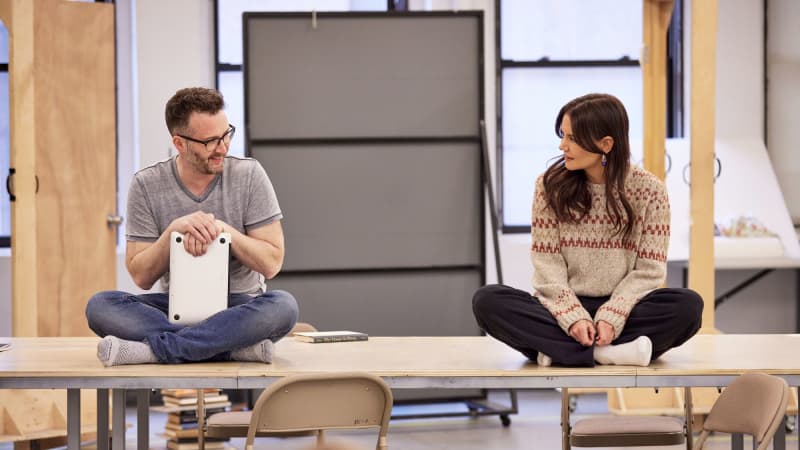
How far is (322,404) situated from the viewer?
2645mm

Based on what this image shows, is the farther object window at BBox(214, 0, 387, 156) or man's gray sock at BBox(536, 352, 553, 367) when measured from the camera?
window at BBox(214, 0, 387, 156)

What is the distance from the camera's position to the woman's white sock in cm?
304

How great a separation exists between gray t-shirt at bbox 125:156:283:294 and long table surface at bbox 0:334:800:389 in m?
0.44

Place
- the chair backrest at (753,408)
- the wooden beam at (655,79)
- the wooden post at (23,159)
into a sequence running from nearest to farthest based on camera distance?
the chair backrest at (753,408) → the wooden post at (23,159) → the wooden beam at (655,79)

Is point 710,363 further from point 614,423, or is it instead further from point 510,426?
point 510,426

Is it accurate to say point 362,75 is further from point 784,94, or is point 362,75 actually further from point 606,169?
point 784,94

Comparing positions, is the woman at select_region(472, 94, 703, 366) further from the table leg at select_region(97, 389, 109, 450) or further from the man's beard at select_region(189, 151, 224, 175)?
the table leg at select_region(97, 389, 109, 450)

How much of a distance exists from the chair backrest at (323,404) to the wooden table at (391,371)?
0.57 ft

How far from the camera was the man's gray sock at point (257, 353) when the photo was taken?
10.2 ft

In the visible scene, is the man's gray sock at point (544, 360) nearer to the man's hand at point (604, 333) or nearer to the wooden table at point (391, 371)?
the wooden table at point (391, 371)

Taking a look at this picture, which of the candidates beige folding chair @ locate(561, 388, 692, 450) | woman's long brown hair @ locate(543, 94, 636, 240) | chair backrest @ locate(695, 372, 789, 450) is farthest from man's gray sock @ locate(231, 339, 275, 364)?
chair backrest @ locate(695, 372, 789, 450)

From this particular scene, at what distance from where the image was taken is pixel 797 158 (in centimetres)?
725

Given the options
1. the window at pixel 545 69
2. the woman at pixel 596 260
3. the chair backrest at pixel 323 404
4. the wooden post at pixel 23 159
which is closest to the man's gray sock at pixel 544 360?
the woman at pixel 596 260

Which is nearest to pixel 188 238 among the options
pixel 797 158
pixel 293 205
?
pixel 293 205
